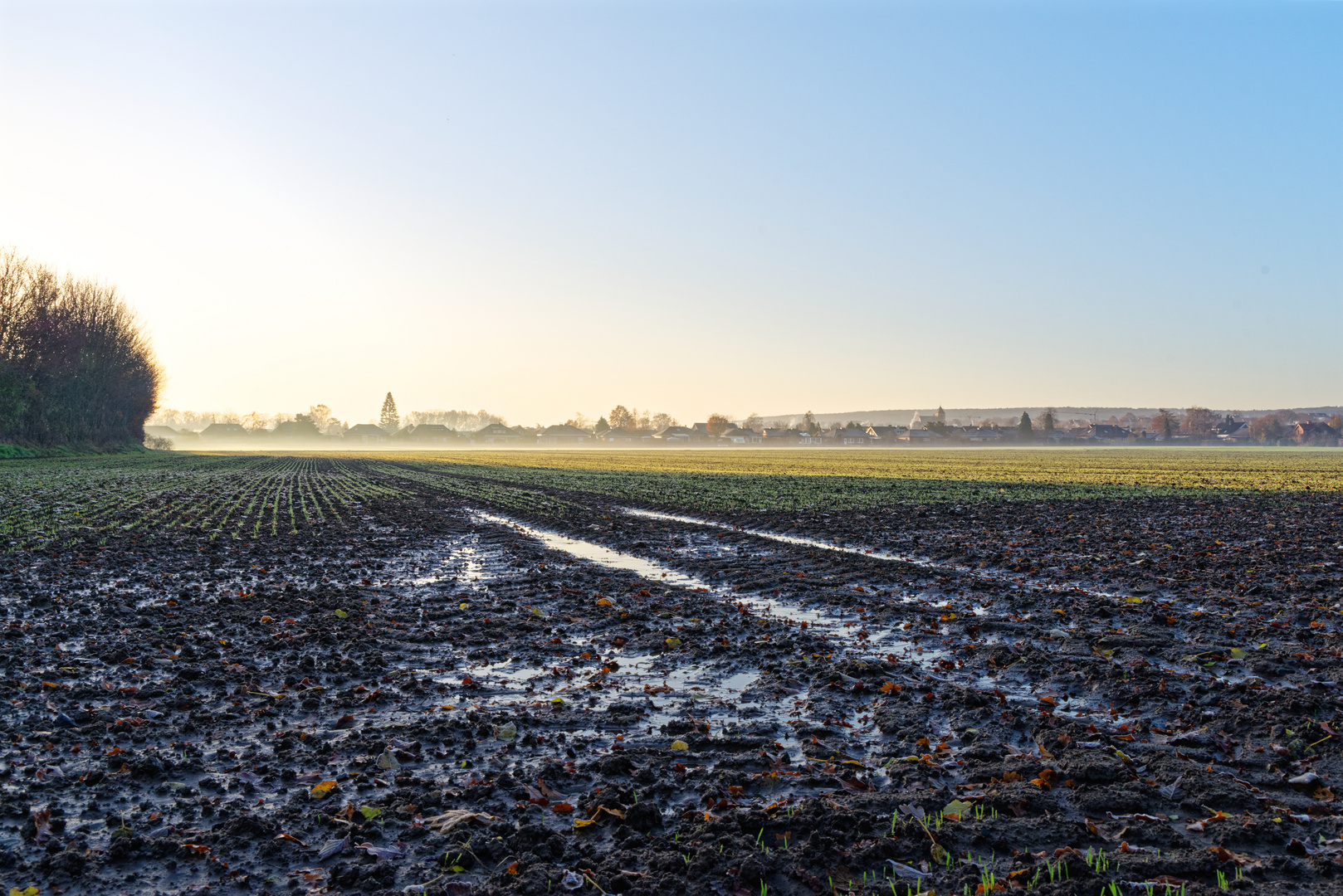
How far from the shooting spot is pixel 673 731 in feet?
19.5

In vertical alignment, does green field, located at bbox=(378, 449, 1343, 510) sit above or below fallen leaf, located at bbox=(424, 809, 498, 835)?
below

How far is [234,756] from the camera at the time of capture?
212 inches

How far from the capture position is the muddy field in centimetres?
404

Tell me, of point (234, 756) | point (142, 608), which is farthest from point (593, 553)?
point (234, 756)

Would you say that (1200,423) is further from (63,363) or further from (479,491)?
(63,363)

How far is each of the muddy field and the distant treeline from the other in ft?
176

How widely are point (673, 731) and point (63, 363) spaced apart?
228 ft

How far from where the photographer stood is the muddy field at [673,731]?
13.3ft

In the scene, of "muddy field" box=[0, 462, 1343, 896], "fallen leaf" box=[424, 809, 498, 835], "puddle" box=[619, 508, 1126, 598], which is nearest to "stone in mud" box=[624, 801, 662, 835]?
"muddy field" box=[0, 462, 1343, 896]

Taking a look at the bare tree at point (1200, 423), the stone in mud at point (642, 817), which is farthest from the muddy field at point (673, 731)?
the bare tree at point (1200, 423)

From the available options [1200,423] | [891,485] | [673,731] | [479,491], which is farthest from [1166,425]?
[673,731]

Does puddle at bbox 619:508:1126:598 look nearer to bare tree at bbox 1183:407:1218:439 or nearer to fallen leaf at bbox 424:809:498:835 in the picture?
fallen leaf at bbox 424:809:498:835

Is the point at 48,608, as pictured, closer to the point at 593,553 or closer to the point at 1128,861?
the point at 593,553

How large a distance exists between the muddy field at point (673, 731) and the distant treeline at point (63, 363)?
176 feet
